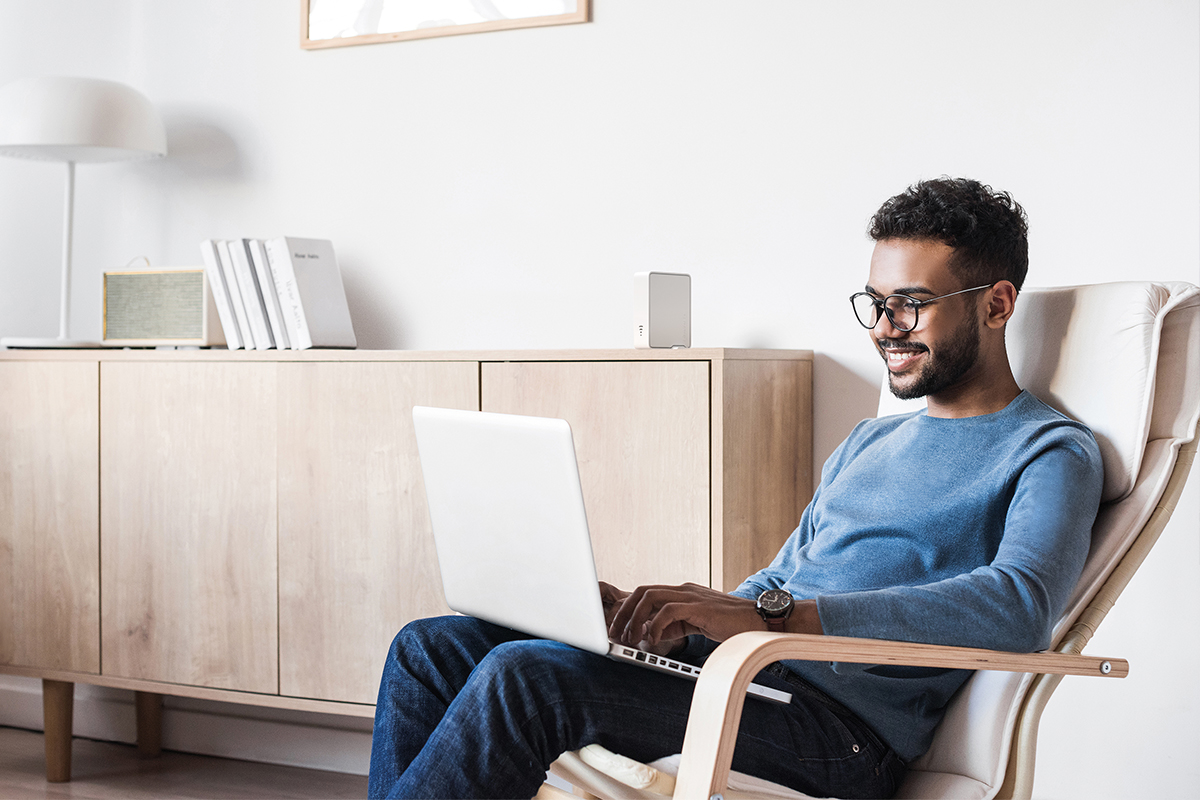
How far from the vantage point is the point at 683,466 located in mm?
2049

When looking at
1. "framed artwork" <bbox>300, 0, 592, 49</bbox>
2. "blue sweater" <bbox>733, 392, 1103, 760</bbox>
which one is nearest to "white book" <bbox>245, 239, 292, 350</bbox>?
"framed artwork" <bbox>300, 0, 592, 49</bbox>

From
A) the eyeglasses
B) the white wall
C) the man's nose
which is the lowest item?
the man's nose

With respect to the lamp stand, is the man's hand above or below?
below

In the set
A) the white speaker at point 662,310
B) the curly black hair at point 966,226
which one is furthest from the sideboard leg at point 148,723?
the curly black hair at point 966,226

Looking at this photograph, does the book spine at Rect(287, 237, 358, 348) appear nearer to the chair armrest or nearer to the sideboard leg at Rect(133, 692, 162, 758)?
the sideboard leg at Rect(133, 692, 162, 758)

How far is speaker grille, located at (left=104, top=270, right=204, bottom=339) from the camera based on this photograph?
2617mm

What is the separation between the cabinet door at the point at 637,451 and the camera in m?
2.04

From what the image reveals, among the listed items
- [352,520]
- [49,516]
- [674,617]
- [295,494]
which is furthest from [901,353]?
[49,516]

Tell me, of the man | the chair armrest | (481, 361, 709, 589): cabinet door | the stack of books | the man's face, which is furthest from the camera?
the stack of books

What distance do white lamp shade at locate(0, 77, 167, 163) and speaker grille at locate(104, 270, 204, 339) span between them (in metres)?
0.31

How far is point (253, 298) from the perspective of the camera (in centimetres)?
253

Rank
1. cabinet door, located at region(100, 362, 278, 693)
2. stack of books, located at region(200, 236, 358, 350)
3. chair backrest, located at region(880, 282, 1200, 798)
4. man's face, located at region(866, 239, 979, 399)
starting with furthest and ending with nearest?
stack of books, located at region(200, 236, 358, 350), cabinet door, located at region(100, 362, 278, 693), man's face, located at region(866, 239, 979, 399), chair backrest, located at region(880, 282, 1200, 798)

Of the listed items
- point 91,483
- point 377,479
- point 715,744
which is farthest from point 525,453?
point 91,483

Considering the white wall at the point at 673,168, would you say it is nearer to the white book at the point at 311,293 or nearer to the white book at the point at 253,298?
the white book at the point at 311,293
